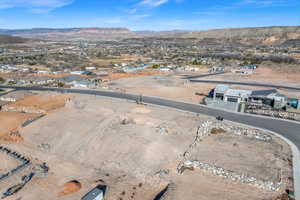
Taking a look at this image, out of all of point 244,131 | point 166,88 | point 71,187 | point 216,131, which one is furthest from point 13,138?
point 166,88

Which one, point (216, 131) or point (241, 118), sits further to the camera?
point (241, 118)

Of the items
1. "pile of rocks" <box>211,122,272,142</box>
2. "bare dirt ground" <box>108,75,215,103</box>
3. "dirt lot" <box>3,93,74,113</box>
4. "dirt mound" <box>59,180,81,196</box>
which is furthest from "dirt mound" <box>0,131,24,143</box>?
"pile of rocks" <box>211,122,272,142</box>

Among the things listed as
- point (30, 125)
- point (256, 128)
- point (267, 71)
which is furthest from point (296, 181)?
point (267, 71)

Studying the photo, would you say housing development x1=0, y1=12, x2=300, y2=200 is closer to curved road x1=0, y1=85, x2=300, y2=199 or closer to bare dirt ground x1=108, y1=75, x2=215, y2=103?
curved road x1=0, y1=85, x2=300, y2=199

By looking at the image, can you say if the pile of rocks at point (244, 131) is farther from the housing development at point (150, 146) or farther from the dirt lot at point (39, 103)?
the dirt lot at point (39, 103)

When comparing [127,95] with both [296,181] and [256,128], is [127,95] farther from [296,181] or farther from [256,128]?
[296,181]

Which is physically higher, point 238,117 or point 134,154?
point 238,117

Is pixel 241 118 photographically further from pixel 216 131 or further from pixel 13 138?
pixel 13 138

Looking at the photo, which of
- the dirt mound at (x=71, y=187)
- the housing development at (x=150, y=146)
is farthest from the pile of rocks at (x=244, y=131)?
the dirt mound at (x=71, y=187)
